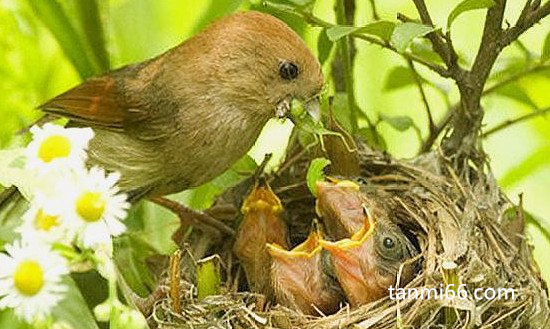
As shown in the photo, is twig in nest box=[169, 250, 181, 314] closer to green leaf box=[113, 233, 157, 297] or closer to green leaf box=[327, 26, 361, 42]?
green leaf box=[113, 233, 157, 297]

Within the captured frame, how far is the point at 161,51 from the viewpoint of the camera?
6.57 feet

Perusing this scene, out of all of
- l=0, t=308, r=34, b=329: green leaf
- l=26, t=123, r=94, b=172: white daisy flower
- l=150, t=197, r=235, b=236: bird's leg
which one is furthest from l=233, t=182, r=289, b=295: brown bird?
l=26, t=123, r=94, b=172: white daisy flower

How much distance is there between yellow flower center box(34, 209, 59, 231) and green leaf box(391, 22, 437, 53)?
50 centimetres

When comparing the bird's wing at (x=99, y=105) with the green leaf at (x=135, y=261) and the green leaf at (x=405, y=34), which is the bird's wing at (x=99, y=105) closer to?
the green leaf at (x=135, y=261)

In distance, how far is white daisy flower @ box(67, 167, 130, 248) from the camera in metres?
0.97

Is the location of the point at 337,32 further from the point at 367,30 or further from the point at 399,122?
the point at 399,122

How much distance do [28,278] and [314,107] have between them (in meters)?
0.78

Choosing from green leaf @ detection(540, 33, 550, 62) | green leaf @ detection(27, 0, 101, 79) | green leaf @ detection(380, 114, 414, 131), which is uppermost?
green leaf @ detection(27, 0, 101, 79)

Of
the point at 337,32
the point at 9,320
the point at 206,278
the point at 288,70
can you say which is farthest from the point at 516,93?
the point at 9,320

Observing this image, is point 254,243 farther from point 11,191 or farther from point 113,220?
point 113,220

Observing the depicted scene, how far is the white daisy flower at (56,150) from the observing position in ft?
3.34

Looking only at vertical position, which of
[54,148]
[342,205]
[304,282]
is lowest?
[304,282]

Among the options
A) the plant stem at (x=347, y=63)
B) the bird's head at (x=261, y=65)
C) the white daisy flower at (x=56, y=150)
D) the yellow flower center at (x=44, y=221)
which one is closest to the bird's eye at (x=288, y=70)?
the bird's head at (x=261, y=65)

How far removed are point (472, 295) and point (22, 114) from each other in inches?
30.6
